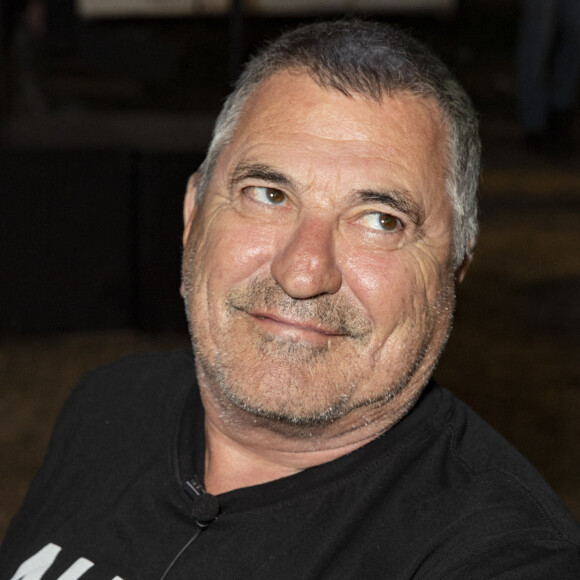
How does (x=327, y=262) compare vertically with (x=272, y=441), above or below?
above

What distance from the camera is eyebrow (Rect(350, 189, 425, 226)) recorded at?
1.47 m

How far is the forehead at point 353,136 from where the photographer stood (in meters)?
1.48

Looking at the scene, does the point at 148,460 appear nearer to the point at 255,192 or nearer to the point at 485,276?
the point at 255,192

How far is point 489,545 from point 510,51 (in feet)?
30.4

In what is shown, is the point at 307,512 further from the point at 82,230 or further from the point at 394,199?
the point at 82,230

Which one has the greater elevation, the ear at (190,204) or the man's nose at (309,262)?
the man's nose at (309,262)

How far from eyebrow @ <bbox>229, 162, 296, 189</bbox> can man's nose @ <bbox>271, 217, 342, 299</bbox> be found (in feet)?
0.25

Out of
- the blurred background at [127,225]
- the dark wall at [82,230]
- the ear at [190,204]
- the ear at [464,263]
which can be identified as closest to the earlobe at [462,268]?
the ear at [464,263]

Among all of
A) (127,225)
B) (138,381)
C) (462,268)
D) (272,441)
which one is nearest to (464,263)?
(462,268)

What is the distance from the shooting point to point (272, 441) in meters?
1.53

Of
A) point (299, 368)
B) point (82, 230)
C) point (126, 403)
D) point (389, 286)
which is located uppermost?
point (389, 286)

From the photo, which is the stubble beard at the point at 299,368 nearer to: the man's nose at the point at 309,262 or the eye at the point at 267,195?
the man's nose at the point at 309,262

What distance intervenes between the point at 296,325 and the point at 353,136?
0.31 meters

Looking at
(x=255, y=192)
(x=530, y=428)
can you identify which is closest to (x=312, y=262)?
(x=255, y=192)
